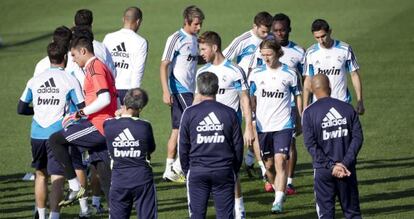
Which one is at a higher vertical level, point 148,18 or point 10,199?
point 148,18

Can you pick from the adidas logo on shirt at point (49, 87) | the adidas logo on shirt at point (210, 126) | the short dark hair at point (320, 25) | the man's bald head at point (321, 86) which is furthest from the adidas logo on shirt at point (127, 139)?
the short dark hair at point (320, 25)

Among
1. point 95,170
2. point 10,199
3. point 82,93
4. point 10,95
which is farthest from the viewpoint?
point 10,95

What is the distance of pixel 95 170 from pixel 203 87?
3566mm

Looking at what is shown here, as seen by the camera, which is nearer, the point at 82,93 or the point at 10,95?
the point at 82,93

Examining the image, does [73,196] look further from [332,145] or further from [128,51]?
[128,51]

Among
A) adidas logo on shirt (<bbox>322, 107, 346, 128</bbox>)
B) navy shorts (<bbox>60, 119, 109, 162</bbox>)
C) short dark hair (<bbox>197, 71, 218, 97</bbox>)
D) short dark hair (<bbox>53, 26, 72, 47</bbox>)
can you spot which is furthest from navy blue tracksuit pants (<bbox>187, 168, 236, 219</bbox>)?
short dark hair (<bbox>53, 26, 72, 47</bbox>)

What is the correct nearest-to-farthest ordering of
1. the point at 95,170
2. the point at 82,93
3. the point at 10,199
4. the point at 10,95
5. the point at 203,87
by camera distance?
the point at 203,87 < the point at 82,93 < the point at 95,170 < the point at 10,199 < the point at 10,95

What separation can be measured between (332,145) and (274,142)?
3.15 meters

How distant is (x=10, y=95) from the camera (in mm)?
27594

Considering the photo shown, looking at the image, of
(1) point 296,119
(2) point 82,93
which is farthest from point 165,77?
(2) point 82,93

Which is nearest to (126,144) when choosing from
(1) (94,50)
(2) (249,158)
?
(1) (94,50)

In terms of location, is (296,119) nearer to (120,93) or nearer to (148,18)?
(120,93)

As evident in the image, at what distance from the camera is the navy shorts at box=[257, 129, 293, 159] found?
55.6 feet

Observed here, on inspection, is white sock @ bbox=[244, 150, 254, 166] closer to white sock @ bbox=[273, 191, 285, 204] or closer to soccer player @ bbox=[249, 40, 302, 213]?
soccer player @ bbox=[249, 40, 302, 213]
